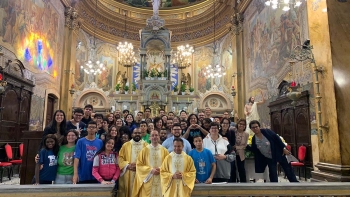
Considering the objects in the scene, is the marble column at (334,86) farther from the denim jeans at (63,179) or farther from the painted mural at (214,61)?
the painted mural at (214,61)

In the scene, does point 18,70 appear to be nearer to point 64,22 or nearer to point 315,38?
→ point 64,22

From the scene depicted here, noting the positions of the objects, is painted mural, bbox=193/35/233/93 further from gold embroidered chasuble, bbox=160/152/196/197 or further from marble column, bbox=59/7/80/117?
gold embroidered chasuble, bbox=160/152/196/197

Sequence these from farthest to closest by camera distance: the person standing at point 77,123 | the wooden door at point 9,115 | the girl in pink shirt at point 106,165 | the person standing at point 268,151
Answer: the wooden door at point 9,115 → the person standing at point 77,123 → the person standing at point 268,151 → the girl in pink shirt at point 106,165

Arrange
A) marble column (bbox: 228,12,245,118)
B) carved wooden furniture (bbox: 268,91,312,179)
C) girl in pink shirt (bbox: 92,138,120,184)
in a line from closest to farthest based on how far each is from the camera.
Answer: girl in pink shirt (bbox: 92,138,120,184)
carved wooden furniture (bbox: 268,91,312,179)
marble column (bbox: 228,12,245,118)

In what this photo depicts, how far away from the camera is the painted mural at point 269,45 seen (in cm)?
889

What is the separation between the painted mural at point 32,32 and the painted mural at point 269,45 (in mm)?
10702

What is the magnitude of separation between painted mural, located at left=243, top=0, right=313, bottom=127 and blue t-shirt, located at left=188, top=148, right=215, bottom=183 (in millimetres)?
5857

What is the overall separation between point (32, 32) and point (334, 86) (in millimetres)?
11699

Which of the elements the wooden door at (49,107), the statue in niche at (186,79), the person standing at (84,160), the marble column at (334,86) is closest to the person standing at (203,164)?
the person standing at (84,160)

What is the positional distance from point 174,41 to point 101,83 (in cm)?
707

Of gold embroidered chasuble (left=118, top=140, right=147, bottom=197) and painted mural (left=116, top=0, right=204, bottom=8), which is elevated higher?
painted mural (left=116, top=0, right=204, bottom=8)

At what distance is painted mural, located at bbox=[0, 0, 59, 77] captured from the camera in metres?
8.85

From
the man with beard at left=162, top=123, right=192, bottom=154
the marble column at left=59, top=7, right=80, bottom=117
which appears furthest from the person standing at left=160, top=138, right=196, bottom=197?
the marble column at left=59, top=7, right=80, bottom=117

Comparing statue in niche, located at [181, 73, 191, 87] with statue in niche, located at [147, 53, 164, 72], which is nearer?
statue in niche, located at [147, 53, 164, 72]
